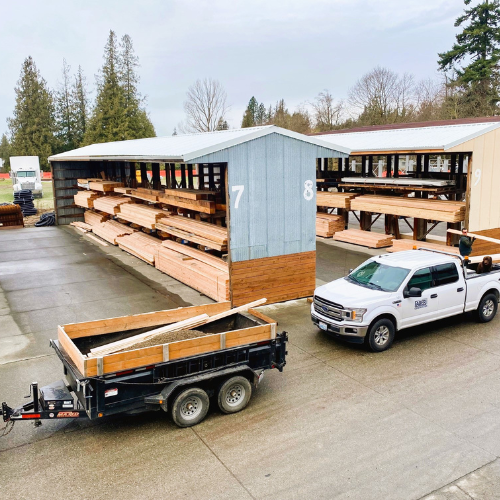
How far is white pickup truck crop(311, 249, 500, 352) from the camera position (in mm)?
10406

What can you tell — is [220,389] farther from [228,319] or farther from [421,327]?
[421,327]

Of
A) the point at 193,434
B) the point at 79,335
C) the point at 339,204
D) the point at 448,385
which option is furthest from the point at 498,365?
the point at 339,204

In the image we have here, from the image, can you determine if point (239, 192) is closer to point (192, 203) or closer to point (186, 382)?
point (192, 203)

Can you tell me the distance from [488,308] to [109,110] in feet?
205

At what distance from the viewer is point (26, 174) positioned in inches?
2023

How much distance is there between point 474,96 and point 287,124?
1054 inches

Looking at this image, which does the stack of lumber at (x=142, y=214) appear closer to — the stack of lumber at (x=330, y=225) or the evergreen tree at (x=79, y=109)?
the stack of lumber at (x=330, y=225)

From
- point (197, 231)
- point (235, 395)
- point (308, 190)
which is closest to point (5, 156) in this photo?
point (197, 231)

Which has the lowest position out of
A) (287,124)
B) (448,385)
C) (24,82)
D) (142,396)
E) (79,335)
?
(448,385)

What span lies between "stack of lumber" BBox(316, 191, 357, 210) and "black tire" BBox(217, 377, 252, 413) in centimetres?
1606

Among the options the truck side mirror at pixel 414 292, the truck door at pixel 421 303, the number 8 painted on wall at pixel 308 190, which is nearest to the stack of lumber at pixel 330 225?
the number 8 painted on wall at pixel 308 190

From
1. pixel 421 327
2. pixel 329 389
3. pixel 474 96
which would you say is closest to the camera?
pixel 329 389

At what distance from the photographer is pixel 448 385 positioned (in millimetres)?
9086

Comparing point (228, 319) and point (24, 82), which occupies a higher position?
point (24, 82)
